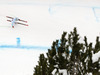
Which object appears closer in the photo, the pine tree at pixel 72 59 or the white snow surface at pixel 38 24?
the pine tree at pixel 72 59

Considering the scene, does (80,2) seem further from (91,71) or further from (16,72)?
(91,71)

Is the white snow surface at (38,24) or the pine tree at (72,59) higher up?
the white snow surface at (38,24)

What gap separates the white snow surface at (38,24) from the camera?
5.62 ft

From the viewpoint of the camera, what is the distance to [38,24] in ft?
7.16

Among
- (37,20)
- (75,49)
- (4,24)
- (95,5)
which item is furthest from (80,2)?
(75,49)

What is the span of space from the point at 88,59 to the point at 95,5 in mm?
2181

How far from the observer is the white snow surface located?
1.71 m

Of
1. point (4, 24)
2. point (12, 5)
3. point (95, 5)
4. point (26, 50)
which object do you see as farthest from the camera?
point (95, 5)

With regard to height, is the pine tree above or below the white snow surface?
below

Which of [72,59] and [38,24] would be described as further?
[38,24]

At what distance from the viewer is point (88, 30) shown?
A: 7.04ft

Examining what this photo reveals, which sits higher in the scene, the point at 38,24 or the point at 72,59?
the point at 38,24

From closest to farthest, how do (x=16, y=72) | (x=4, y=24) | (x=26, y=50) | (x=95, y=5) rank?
(x=16, y=72) → (x=26, y=50) → (x=4, y=24) → (x=95, y=5)

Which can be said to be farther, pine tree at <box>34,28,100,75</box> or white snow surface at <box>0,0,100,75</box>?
white snow surface at <box>0,0,100,75</box>
